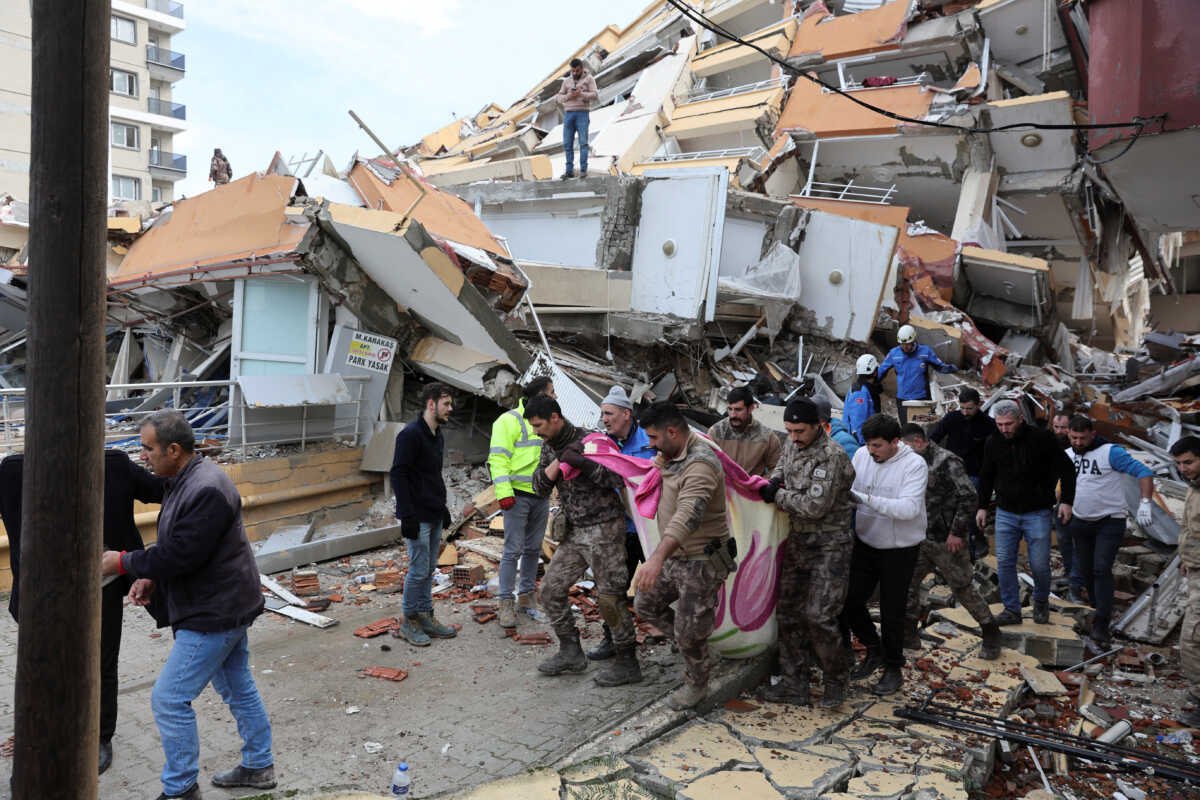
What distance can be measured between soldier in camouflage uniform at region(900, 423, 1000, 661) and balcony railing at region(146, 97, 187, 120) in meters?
44.6

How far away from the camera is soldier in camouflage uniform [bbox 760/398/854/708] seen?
14.2ft

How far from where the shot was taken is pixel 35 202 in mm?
1845

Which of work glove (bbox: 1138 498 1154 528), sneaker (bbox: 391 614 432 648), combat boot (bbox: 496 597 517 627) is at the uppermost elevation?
work glove (bbox: 1138 498 1154 528)

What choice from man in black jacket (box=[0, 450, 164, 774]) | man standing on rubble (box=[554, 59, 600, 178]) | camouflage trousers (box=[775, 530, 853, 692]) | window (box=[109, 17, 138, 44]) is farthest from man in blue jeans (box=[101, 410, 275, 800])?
window (box=[109, 17, 138, 44])

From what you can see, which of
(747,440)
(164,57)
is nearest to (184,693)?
(747,440)

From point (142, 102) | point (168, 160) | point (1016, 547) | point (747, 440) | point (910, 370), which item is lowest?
point (1016, 547)

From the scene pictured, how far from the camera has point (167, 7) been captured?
40.5 metres

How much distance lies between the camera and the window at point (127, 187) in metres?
37.2

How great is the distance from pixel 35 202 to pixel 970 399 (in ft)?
23.7

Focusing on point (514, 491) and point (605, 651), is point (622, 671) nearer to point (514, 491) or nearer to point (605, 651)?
point (605, 651)

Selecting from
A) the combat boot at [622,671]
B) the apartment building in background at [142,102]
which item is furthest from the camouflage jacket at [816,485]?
the apartment building in background at [142,102]

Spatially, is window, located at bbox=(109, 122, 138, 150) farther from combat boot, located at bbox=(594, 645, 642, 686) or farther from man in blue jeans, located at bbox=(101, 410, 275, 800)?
combat boot, located at bbox=(594, 645, 642, 686)

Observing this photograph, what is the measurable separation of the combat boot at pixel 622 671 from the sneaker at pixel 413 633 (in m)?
1.43

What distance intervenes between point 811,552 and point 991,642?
2.06 metres
